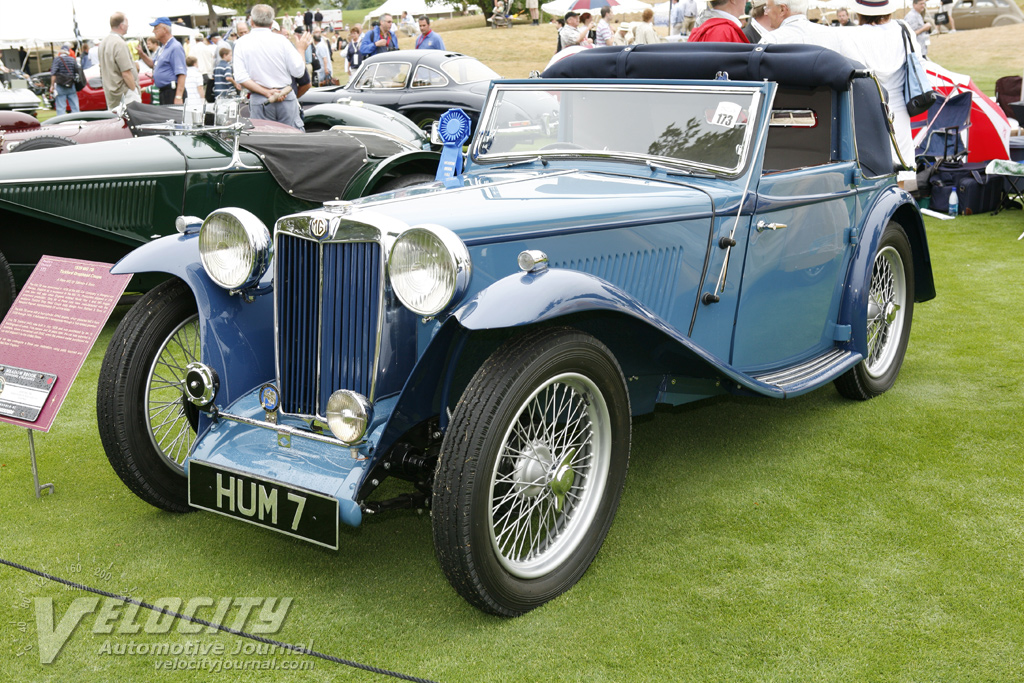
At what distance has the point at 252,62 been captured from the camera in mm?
7746

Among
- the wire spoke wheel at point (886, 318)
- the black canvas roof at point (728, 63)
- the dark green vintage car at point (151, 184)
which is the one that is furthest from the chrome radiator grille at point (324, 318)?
the dark green vintage car at point (151, 184)

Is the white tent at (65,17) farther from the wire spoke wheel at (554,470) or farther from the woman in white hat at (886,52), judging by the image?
the wire spoke wheel at (554,470)

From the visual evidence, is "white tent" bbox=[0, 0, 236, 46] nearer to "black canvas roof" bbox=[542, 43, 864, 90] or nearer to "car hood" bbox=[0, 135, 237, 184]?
"car hood" bbox=[0, 135, 237, 184]

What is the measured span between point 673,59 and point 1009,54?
26.1 meters

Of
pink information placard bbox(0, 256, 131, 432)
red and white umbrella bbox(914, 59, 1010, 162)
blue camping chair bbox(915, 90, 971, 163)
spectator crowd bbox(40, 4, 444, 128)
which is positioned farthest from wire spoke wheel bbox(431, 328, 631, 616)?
red and white umbrella bbox(914, 59, 1010, 162)

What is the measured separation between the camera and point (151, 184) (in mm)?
5512

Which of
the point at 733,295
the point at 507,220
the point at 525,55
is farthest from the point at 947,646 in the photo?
Result: the point at 525,55

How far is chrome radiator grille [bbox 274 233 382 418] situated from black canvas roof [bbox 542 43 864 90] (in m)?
1.96

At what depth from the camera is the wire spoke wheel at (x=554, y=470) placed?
2676 millimetres

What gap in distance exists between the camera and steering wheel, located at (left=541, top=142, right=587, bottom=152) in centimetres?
377

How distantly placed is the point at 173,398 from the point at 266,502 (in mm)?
1103

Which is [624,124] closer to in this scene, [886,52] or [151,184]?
[151,184]

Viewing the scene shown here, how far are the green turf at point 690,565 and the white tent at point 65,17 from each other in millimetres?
21601

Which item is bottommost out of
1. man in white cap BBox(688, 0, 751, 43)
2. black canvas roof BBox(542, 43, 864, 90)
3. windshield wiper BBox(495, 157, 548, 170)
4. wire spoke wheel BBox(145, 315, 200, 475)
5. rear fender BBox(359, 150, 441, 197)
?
wire spoke wheel BBox(145, 315, 200, 475)
